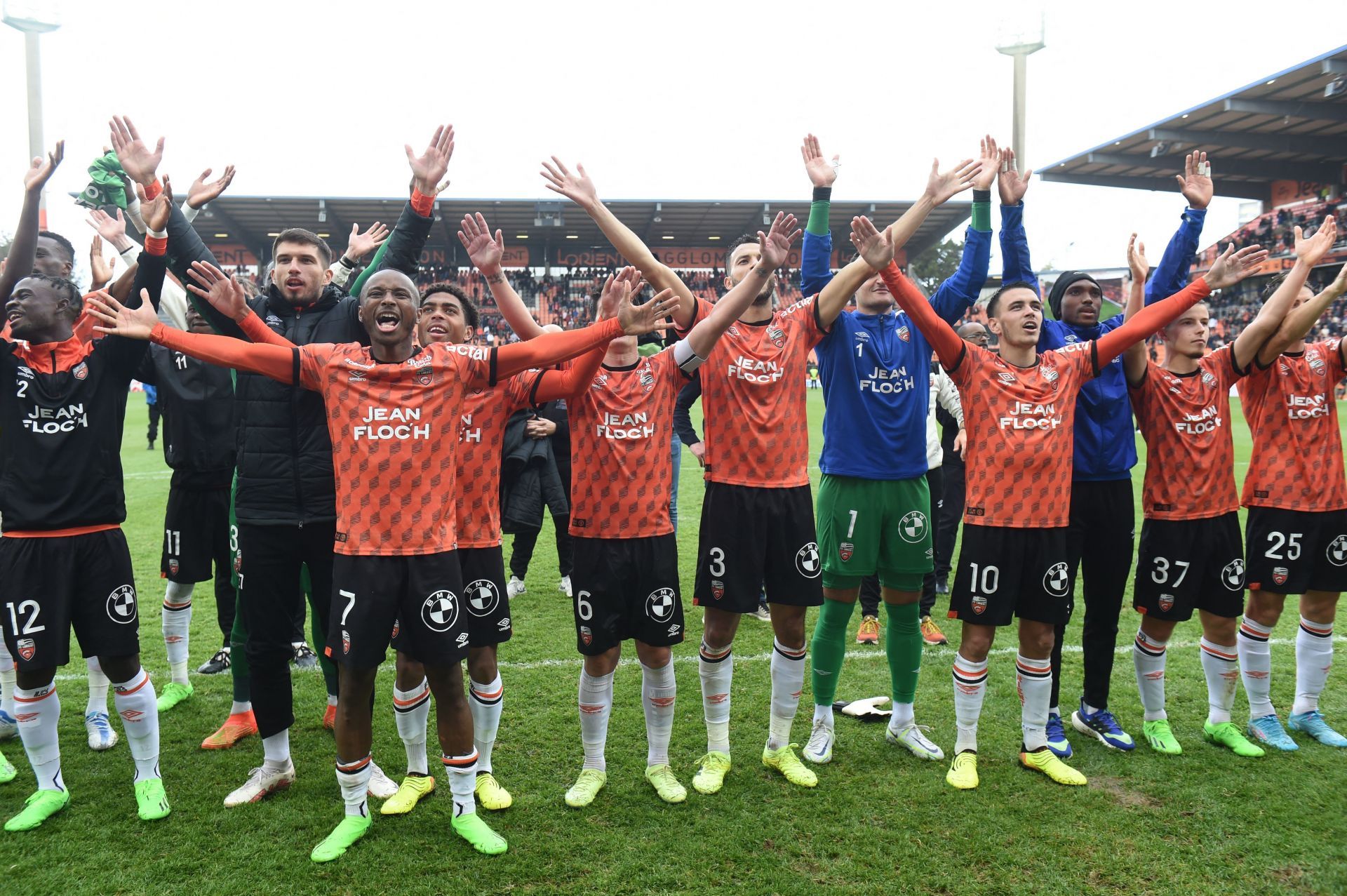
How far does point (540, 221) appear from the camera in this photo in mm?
38344

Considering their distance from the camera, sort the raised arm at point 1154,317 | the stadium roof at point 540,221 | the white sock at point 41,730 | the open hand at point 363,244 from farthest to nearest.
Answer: the stadium roof at point 540,221
the open hand at point 363,244
the raised arm at point 1154,317
the white sock at point 41,730

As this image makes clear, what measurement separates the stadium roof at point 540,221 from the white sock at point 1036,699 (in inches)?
1224

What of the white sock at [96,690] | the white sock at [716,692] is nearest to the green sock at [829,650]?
the white sock at [716,692]

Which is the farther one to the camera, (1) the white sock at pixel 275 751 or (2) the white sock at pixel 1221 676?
(2) the white sock at pixel 1221 676

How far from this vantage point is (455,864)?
138 inches

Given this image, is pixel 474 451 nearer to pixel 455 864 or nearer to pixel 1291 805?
pixel 455 864

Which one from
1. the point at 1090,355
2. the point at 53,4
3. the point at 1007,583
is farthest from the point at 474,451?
the point at 53,4

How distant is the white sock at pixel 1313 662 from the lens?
4789 mm

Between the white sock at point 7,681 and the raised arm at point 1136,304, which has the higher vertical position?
the raised arm at point 1136,304

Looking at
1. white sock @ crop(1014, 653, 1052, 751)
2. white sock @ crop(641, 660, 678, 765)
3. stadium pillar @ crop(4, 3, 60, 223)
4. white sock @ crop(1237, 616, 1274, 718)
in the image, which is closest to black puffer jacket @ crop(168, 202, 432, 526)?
white sock @ crop(641, 660, 678, 765)

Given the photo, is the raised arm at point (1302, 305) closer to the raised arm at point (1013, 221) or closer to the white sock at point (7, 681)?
the raised arm at point (1013, 221)

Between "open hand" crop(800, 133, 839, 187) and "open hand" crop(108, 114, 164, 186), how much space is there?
3.00 metres

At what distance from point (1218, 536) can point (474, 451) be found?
376 cm

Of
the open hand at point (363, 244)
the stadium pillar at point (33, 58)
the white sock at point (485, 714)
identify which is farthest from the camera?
the stadium pillar at point (33, 58)
